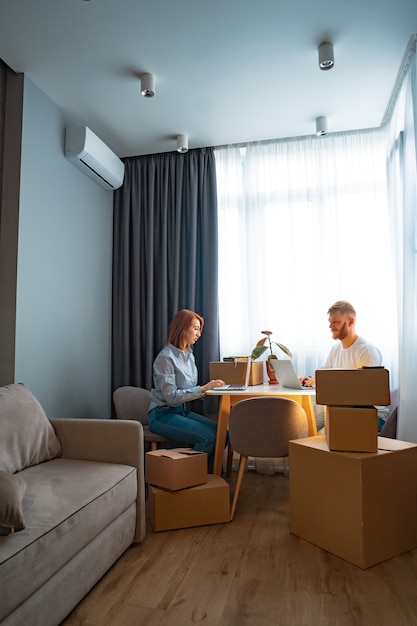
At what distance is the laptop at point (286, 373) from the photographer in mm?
2758

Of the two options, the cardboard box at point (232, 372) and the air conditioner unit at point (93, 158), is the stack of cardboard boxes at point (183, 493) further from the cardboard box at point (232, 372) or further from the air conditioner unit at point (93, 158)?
the air conditioner unit at point (93, 158)

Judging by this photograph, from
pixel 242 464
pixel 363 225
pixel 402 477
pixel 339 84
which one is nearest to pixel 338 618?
pixel 402 477

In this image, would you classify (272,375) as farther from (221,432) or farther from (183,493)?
(183,493)

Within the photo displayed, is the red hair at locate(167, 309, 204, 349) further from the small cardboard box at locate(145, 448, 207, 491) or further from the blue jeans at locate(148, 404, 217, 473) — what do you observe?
the small cardboard box at locate(145, 448, 207, 491)

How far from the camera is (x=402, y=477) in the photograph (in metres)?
1.97

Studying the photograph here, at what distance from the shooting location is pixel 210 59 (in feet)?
8.43

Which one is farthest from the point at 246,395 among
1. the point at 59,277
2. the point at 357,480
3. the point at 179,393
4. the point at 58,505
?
the point at 59,277

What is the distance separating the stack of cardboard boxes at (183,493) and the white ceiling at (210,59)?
2.28m

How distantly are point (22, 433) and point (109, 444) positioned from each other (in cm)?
40

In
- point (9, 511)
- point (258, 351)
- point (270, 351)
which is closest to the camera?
point (9, 511)

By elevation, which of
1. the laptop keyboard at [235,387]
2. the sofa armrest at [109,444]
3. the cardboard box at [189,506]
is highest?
the laptop keyboard at [235,387]

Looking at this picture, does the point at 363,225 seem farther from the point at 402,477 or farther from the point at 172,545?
the point at 172,545

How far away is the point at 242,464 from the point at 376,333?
1.49 metres

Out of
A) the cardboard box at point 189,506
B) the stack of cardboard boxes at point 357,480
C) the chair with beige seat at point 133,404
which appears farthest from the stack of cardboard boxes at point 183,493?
the chair with beige seat at point 133,404
